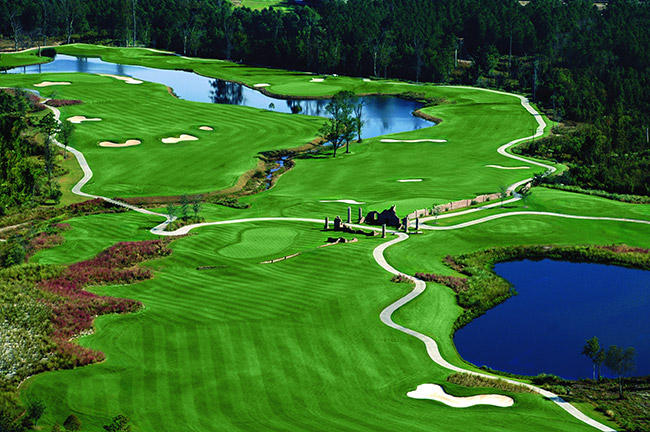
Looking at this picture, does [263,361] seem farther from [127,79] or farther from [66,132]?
[127,79]

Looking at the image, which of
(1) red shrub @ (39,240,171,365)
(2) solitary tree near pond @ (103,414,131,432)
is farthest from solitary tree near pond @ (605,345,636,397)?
(1) red shrub @ (39,240,171,365)

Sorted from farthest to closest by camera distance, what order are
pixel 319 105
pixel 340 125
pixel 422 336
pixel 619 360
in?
pixel 319 105
pixel 340 125
pixel 422 336
pixel 619 360

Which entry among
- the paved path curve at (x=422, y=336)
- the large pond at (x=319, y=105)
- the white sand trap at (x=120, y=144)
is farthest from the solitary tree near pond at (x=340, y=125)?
the paved path curve at (x=422, y=336)

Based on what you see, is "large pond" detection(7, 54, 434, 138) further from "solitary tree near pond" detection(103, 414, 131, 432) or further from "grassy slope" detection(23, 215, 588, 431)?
"solitary tree near pond" detection(103, 414, 131, 432)

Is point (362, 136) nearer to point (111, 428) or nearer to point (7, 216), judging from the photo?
point (7, 216)

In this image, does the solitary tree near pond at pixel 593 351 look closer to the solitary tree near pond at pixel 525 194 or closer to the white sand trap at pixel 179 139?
the solitary tree near pond at pixel 525 194

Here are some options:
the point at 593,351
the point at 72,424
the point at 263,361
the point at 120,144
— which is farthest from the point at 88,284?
the point at 120,144
